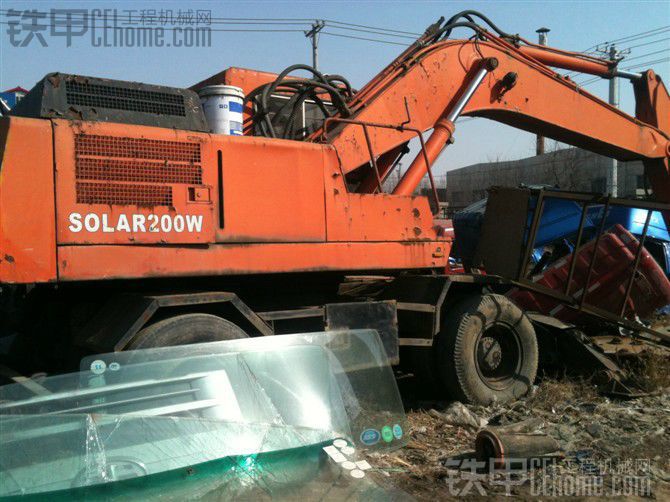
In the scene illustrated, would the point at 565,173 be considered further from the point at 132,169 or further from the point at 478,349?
the point at 132,169

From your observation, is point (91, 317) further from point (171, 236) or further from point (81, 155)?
point (81, 155)

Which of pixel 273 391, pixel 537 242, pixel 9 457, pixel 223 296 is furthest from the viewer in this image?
pixel 537 242

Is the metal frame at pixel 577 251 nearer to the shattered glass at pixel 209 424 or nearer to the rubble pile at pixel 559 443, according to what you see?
the rubble pile at pixel 559 443

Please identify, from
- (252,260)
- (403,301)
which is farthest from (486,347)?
(252,260)

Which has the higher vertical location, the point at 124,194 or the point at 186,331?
Result: the point at 124,194

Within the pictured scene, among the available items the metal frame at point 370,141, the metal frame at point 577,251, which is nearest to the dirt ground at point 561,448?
the metal frame at point 577,251

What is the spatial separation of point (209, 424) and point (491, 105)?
527 cm

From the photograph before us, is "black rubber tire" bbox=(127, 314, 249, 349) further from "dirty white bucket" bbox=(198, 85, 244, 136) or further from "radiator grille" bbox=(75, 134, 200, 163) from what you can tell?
"dirty white bucket" bbox=(198, 85, 244, 136)

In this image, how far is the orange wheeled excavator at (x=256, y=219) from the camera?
403cm

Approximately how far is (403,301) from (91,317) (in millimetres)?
2645

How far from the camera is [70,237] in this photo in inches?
156

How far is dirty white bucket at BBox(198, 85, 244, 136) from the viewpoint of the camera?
16.1 ft

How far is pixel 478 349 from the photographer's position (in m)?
6.07

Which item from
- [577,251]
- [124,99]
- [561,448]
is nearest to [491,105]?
[577,251]
